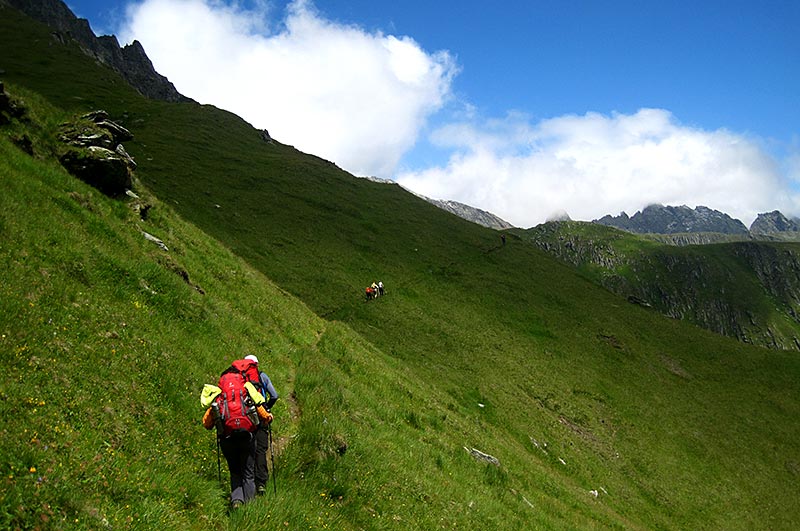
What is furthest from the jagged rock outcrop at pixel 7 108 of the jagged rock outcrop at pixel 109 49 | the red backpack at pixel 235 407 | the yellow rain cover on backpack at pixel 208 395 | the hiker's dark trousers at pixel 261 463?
the jagged rock outcrop at pixel 109 49

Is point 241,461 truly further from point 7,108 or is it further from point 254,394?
point 7,108

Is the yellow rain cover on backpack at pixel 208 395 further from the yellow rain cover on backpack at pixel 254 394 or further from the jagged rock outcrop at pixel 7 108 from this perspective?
the jagged rock outcrop at pixel 7 108

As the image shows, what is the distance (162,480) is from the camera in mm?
7309

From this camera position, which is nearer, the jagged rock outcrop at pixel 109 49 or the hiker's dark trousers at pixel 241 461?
A: the hiker's dark trousers at pixel 241 461

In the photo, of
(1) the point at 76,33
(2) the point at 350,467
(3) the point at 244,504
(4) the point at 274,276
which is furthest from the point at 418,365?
(1) the point at 76,33

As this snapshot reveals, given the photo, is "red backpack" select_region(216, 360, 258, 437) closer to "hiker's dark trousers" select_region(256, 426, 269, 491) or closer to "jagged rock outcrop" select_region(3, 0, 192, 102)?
"hiker's dark trousers" select_region(256, 426, 269, 491)

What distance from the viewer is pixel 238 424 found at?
7766 millimetres

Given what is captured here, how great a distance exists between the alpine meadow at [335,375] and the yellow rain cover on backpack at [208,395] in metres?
1.29

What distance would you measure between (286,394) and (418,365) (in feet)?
74.2

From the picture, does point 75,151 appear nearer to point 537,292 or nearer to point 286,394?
point 286,394

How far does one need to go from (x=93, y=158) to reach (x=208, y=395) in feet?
55.8

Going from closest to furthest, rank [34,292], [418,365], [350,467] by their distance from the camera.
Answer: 1. [34,292]
2. [350,467]
3. [418,365]

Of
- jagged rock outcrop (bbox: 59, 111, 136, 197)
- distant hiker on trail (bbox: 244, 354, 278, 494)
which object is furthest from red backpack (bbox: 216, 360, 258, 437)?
jagged rock outcrop (bbox: 59, 111, 136, 197)

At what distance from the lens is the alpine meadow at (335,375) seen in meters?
7.75
